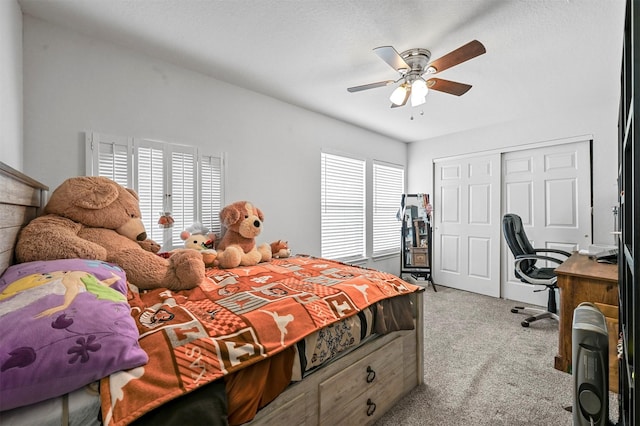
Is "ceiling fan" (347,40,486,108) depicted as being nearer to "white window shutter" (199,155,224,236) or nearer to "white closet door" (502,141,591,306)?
"white window shutter" (199,155,224,236)

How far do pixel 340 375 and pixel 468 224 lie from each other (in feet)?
12.5

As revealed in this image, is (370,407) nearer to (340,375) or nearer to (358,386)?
(358,386)

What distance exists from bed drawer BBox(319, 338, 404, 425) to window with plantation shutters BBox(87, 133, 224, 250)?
5.99 feet

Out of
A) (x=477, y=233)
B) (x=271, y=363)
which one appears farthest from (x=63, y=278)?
(x=477, y=233)

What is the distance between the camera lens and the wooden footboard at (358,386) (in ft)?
4.00

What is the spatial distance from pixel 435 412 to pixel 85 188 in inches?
96.3

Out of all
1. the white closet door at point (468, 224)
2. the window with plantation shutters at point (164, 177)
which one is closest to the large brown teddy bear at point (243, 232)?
the window with plantation shutters at point (164, 177)

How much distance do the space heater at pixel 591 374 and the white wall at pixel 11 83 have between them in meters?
2.70

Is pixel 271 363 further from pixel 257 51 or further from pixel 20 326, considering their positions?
pixel 257 51

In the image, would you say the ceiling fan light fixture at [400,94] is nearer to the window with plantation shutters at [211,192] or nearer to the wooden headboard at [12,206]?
the window with plantation shutters at [211,192]

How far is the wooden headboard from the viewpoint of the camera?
3.68 ft

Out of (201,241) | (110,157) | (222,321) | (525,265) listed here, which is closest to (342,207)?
(201,241)

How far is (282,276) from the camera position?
6.45ft

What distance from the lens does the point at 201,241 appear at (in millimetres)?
2459
